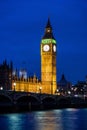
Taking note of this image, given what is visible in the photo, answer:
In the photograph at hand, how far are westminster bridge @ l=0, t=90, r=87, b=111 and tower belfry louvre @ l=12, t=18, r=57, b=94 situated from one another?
9.27m

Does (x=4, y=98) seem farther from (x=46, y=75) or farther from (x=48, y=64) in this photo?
(x=48, y=64)

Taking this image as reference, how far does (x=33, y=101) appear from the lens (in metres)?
130

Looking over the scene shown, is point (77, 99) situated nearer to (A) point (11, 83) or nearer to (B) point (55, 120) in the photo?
(A) point (11, 83)

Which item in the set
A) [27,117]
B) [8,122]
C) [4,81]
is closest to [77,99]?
[4,81]

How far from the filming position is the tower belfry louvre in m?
153

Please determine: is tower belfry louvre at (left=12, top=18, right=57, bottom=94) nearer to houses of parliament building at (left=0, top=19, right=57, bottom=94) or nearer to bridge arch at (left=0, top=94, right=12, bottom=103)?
houses of parliament building at (left=0, top=19, right=57, bottom=94)

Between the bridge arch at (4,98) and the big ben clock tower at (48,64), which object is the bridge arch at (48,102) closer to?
the bridge arch at (4,98)

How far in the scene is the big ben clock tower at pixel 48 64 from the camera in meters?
154

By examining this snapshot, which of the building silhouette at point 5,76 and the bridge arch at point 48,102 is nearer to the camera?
the bridge arch at point 48,102

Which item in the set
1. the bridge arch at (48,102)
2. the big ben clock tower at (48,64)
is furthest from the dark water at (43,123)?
the big ben clock tower at (48,64)

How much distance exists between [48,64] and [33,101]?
27875 mm

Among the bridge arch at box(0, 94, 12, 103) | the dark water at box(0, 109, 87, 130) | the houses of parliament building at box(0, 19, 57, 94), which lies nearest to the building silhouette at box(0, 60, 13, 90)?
the houses of parliament building at box(0, 19, 57, 94)

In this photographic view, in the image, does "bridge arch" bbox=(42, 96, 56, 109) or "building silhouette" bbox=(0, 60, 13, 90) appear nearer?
"bridge arch" bbox=(42, 96, 56, 109)

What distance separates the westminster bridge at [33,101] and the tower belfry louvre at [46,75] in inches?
365
